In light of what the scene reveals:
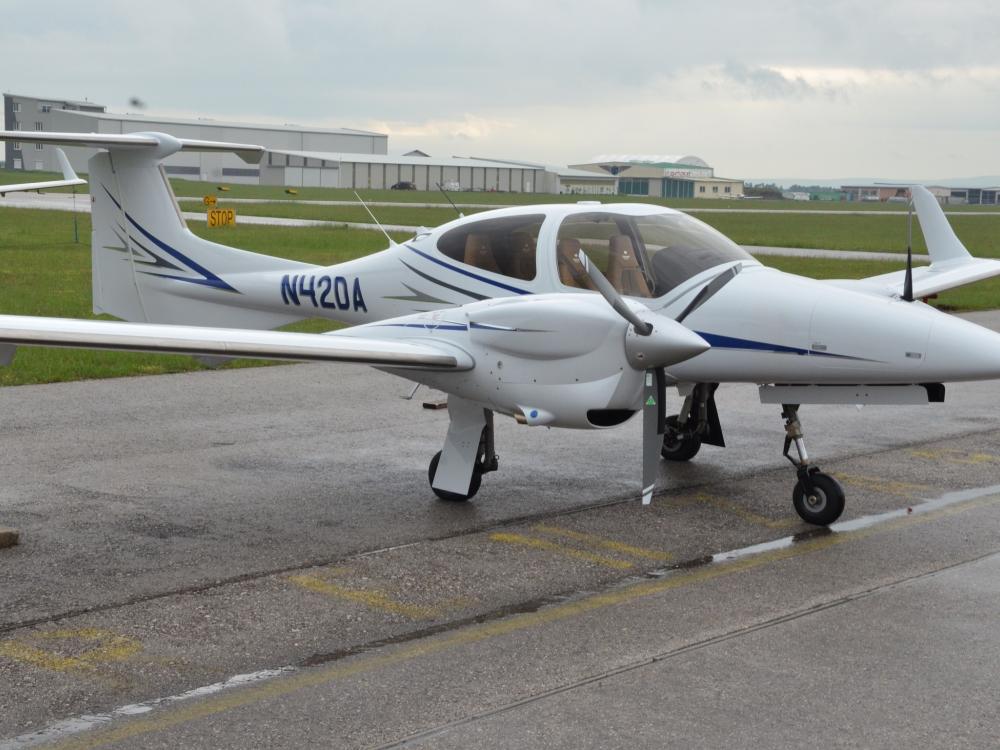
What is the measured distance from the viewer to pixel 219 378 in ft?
52.1

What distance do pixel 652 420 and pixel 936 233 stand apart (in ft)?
26.8

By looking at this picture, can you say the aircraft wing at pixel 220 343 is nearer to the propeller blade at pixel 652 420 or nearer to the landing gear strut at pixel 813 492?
the propeller blade at pixel 652 420

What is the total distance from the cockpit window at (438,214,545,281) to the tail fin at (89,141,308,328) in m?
2.09

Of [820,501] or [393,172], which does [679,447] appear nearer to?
[820,501]

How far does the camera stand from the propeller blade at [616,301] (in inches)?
343

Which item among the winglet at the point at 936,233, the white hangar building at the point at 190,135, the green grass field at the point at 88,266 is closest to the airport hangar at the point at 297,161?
the white hangar building at the point at 190,135

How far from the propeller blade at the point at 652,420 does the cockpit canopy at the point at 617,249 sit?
1022 mm

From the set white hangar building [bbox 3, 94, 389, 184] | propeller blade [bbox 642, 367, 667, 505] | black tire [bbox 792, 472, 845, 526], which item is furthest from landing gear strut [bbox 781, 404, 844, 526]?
white hangar building [bbox 3, 94, 389, 184]

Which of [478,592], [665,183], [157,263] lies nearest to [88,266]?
[157,263]

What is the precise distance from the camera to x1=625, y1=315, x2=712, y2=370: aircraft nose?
8.65 meters

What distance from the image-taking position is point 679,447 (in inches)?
462

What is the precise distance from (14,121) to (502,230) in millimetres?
142654

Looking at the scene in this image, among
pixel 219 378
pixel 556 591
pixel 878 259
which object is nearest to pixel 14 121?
pixel 878 259

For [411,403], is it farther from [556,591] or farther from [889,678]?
[889,678]
